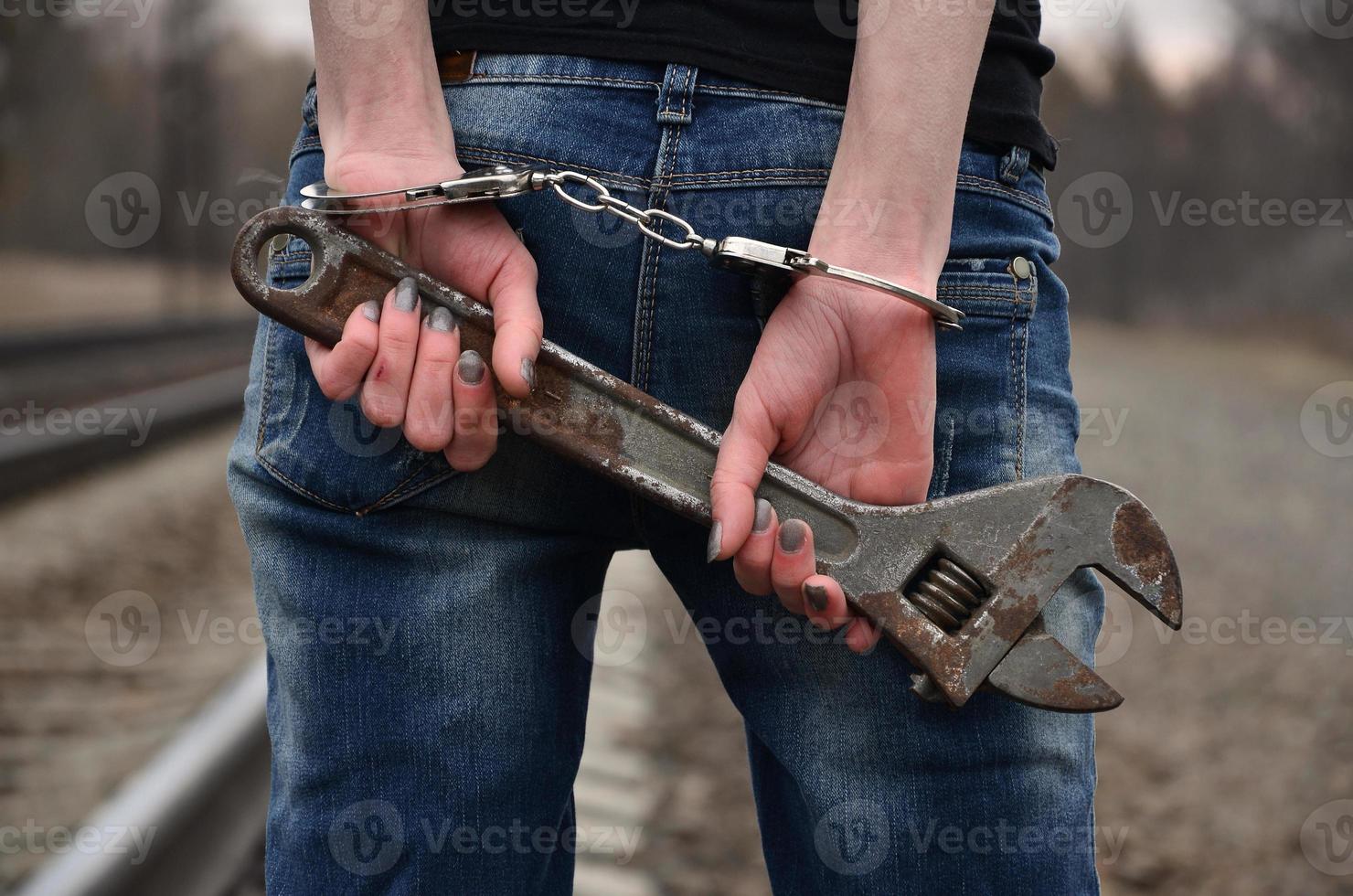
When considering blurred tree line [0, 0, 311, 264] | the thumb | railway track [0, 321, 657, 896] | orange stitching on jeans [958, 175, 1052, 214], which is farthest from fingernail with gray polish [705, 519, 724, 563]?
blurred tree line [0, 0, 311, 264]

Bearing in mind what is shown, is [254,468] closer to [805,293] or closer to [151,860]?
[805,293]

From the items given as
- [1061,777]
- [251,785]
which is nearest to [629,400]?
[1061,777]

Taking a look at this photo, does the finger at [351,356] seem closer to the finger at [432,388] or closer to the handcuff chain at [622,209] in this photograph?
the finger at [432,388]

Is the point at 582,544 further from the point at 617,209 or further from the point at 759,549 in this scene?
the point at 617,209

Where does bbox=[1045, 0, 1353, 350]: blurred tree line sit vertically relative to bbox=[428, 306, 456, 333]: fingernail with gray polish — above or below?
below

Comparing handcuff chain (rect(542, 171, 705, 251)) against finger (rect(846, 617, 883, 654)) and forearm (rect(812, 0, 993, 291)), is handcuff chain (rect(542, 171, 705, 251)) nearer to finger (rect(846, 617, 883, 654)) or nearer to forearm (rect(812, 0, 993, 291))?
forearm (rect(812, 0, 993, 291))

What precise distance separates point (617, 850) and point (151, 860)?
1351mm

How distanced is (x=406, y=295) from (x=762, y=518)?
47cm

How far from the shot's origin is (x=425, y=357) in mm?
1214

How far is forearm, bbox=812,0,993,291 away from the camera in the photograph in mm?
1148

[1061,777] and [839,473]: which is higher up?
[839,473]

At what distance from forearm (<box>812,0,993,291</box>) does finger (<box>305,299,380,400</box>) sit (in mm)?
510

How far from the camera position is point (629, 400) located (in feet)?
4.16

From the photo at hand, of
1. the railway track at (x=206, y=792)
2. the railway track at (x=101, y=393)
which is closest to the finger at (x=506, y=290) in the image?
the railway track at (x=206, y=792)
